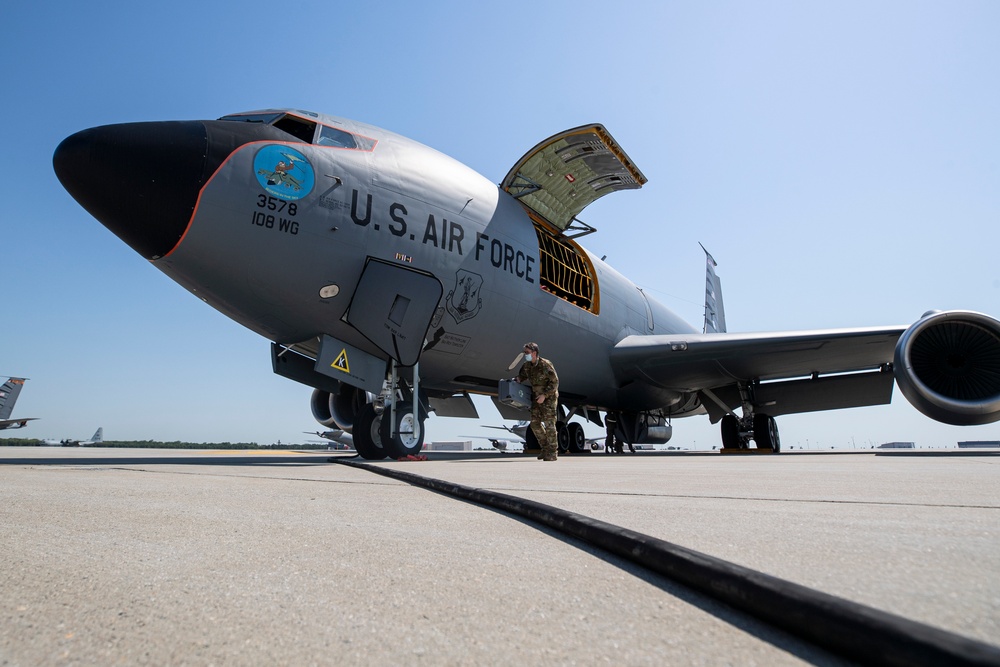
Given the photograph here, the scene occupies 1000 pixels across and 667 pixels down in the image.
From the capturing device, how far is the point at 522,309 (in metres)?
8.95

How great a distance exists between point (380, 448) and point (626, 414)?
8.23m

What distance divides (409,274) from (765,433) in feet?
29.5

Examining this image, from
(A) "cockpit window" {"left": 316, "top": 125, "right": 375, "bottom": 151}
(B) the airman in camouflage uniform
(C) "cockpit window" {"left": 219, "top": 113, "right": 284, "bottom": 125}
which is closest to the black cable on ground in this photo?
(B) the airman in camouflage uniform

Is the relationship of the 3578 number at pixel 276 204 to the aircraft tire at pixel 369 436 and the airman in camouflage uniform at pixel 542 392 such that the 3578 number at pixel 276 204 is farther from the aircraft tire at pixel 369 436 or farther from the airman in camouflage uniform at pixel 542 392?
the airman in camouflage uniform at pixel 542 392

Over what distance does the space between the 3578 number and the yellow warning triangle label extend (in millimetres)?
1767

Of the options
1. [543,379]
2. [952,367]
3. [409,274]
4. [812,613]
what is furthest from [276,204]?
[952,367]

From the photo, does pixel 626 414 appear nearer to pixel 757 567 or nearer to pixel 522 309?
pixel 522 309

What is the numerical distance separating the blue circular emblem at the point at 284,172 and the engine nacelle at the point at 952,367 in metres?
7.76

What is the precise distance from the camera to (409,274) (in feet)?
24.0

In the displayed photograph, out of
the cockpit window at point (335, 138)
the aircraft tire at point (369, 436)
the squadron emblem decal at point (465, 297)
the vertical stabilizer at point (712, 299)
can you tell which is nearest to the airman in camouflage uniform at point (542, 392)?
the squadron emblem decal at point (465, 297)

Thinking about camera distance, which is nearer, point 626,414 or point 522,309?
point 522,309

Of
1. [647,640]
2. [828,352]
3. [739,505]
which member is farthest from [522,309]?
[647,640]

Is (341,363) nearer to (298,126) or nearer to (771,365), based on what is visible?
(298,126)

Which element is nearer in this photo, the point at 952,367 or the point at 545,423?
the point at 545,423
